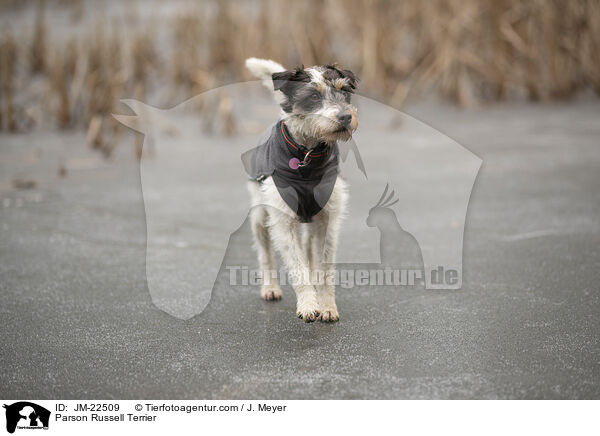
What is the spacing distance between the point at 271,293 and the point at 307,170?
109cm

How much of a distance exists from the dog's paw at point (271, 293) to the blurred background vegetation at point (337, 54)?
22.0 ft

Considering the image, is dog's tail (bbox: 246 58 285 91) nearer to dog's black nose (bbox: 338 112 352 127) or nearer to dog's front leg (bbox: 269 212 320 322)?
dog's black nose (bbox: 338 112 352 127)

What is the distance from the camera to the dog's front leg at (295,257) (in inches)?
185

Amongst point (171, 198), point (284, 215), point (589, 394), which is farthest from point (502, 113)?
point (589, 394)

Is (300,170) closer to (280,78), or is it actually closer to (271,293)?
(280,78)

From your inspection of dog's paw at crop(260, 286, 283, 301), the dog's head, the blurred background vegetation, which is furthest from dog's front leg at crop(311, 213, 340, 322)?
the blurred background vegetation

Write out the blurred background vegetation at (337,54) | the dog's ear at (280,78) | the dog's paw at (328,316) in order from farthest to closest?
the blurred background vegetation at (337,54) < the dog's paw at (328,316) < the dog's ear at (280,78)

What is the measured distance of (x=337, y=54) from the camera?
14.1 m

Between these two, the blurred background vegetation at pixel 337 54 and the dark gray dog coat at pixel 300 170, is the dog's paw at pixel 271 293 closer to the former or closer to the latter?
the dark gray dog coat at pixel 300 170

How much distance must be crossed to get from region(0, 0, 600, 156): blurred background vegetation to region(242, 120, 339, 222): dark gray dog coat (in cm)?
703

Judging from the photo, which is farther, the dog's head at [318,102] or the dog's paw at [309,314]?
the dog's paw at [309,314]

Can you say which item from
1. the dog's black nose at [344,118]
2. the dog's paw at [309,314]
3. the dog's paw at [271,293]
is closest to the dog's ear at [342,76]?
the dog's black nose at [344,118]
